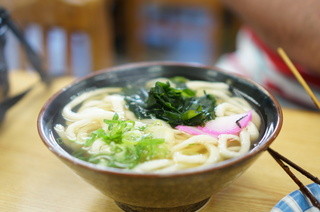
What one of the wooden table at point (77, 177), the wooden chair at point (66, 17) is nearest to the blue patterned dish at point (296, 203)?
the wooden table at point (77, 177)

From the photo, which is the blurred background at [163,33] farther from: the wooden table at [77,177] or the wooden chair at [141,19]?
the wooden table at [77,177]

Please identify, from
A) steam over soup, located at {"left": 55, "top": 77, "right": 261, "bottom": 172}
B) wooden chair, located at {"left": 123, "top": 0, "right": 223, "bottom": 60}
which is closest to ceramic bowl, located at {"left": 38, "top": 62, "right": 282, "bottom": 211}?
steam over soup, located at {"left": 55, "top": 77, "right": 261, "bottom": 172}

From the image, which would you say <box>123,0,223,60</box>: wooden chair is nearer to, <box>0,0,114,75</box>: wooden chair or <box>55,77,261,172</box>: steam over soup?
<box>0,0,114,75</box>: wooden chair

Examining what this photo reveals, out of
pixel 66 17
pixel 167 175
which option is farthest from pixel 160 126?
pixel 66 17

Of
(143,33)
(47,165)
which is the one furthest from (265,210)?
(143,33)

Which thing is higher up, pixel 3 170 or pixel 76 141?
pixel 76 141

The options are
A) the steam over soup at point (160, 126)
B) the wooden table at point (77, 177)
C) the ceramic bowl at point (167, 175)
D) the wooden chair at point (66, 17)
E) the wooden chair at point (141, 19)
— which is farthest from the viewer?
the wooden chair at point (141, 19)

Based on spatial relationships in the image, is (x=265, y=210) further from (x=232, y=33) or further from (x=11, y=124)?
(x=232, y=33)
